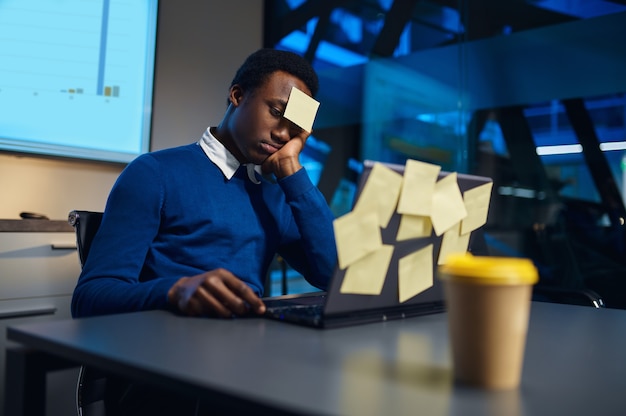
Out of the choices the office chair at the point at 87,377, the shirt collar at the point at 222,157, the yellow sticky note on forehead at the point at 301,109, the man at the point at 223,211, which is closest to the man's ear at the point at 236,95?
the man at the point at 223,211

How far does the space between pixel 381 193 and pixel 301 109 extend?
1.91 feet

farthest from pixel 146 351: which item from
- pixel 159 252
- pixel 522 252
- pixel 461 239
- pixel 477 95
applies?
pixel 477 95

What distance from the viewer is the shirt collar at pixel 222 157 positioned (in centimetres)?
134

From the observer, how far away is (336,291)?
0.73 metres

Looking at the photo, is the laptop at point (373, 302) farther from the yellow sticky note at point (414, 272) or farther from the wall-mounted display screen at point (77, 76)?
the wall-mounted display screen at point (77, 76)

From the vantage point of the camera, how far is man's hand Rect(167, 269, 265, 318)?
31.5 inches

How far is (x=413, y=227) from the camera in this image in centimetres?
77

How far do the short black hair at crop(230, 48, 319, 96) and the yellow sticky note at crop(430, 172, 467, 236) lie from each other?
27.2 inches

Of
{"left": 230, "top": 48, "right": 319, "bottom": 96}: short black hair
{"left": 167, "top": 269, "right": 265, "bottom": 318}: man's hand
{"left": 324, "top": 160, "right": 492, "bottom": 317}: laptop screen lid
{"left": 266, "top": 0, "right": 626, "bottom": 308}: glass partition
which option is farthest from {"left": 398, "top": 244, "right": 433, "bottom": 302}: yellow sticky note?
{"left": 266, "top": 0, "right": 626, "bottom": 308}: glass partition

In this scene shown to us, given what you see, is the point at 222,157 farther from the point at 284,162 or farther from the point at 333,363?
the point at 333,363

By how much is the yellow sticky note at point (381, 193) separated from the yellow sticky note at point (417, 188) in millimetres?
11

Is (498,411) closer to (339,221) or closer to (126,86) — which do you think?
(339,221)

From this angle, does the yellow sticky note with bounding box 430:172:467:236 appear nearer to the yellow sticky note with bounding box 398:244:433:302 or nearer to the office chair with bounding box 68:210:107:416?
the yellow sticky note with bounding box 398:244:433:302

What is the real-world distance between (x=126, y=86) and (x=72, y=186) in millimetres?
526
